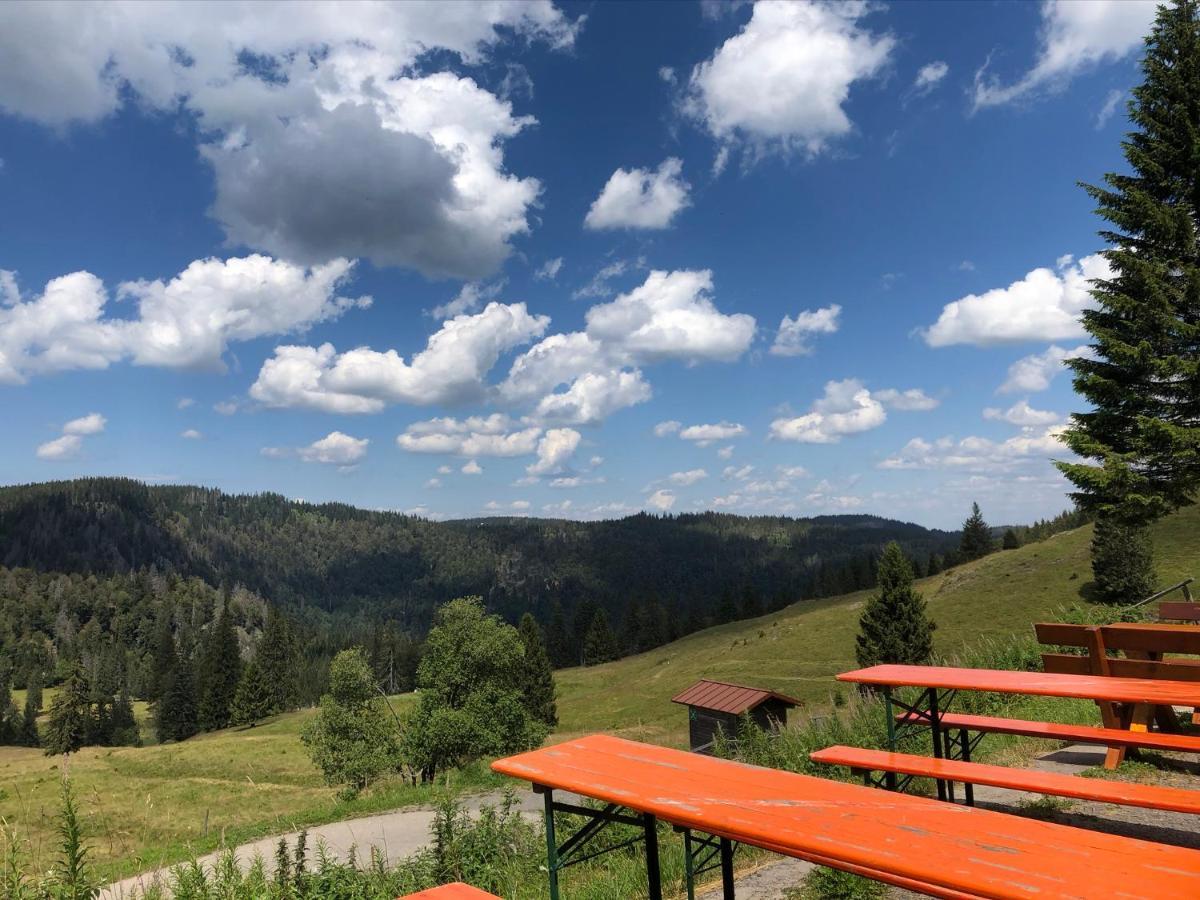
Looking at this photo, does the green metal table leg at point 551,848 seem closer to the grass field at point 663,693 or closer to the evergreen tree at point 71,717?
the grass field at point 663,693

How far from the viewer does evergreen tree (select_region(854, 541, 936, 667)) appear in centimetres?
4266

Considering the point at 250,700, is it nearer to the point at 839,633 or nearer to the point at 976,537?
Answer: the point at 839,633

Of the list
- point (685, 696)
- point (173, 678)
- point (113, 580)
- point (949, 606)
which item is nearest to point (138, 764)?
point (685, 696)

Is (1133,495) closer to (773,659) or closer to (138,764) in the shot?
(773,659)

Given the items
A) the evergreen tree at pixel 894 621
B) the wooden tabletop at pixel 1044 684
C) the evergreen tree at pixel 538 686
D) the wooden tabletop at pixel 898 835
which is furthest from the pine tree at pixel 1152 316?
the evergreen tree at pixel 538 686

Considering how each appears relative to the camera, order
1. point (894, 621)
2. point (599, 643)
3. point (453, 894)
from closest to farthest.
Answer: point (453, 894), point (894, 621), point (599, 643)

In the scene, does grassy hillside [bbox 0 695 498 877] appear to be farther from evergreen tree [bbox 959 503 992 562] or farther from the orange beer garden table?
evergreen tree [bbox 959 503 992 562]

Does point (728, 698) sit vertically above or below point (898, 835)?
below

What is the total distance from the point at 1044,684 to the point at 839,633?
56709 millimetres

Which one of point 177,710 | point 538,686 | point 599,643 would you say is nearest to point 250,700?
point 177,710

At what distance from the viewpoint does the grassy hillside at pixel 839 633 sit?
150ft

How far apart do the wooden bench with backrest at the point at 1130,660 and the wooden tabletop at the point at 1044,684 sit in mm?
410

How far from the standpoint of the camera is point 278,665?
9150 cm

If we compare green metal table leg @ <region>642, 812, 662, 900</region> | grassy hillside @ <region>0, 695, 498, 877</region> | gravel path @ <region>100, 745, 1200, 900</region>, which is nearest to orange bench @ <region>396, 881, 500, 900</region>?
green metal table leg @ <region>642, 812, 662, 900</region>
